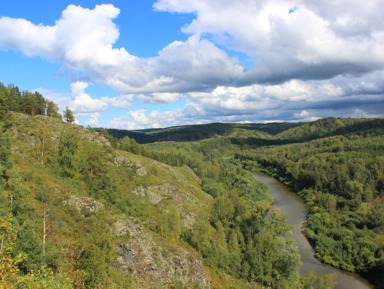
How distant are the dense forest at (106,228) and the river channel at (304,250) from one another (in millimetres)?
9044

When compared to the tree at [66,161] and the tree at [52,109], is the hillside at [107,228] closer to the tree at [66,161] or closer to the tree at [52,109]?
the tree at [66,161]

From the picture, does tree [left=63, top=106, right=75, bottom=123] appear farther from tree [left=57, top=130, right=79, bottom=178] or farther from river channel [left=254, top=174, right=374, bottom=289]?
river channel [left=254, top=174, right=374, bottom=289]

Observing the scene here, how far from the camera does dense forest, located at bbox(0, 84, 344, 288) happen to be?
69.3 ft

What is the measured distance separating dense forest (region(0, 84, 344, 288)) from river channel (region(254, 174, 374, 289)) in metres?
9.04

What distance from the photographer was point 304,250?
6962cm

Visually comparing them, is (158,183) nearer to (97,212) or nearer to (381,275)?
(97,212)

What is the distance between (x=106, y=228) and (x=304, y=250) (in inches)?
2559

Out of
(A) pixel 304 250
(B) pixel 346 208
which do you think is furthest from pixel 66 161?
(B) pixel 346 208

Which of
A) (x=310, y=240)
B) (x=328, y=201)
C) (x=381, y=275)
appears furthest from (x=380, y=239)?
(x=328, y=201)

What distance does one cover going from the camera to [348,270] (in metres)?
60.9

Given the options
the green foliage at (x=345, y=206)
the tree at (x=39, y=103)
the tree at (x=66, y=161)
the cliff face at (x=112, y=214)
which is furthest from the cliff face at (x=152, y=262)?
the tree at (x=39, y=103)

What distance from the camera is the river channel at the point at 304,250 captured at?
56.2 meters

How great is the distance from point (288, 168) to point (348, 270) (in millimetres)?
113161

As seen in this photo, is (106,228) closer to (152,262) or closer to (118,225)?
(118,225)
